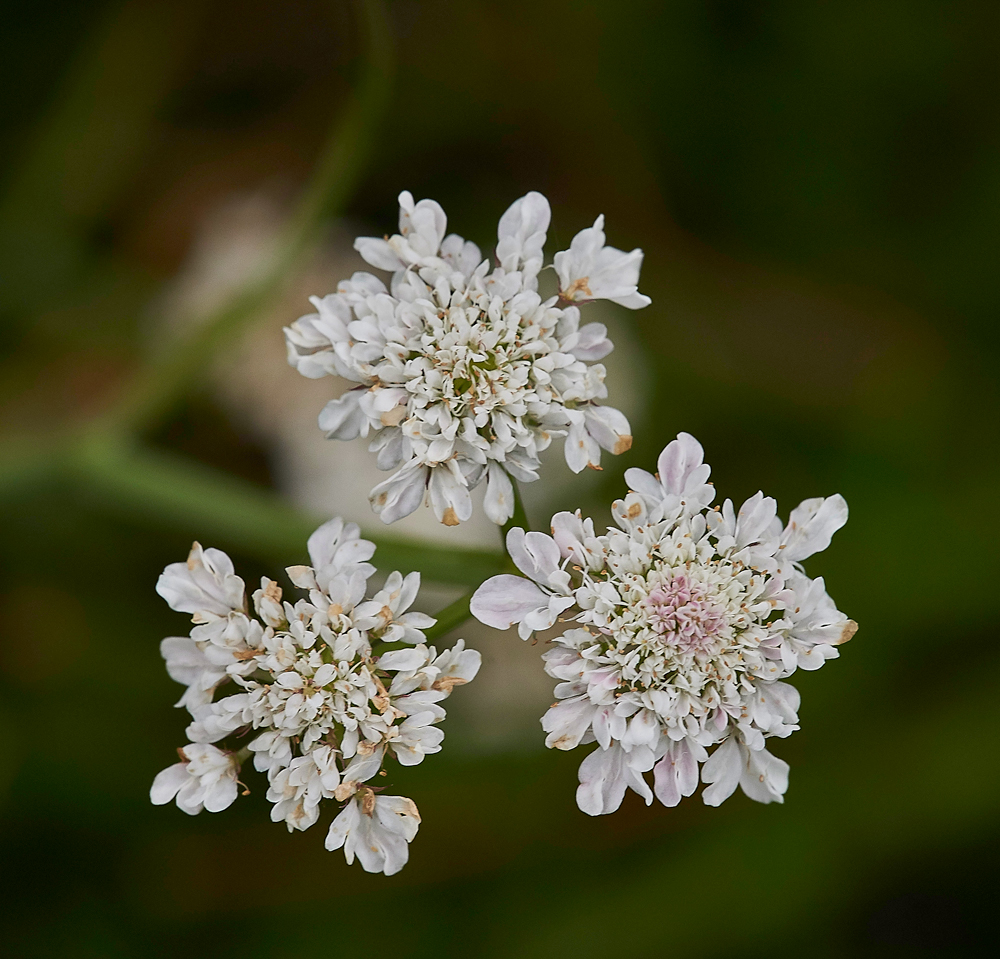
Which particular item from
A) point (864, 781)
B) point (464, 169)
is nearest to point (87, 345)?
point (464, 169)

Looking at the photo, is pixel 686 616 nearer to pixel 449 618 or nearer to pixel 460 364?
pixel 449 618

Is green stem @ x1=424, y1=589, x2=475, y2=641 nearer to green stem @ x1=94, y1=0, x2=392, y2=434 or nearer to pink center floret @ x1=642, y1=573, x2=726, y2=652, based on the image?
pink center floret @ x1=642, y1=573, x2=726, y2=652

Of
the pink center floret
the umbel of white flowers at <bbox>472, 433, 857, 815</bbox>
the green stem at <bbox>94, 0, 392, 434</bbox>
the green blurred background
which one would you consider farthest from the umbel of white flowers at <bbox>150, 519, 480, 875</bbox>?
the green blurred background

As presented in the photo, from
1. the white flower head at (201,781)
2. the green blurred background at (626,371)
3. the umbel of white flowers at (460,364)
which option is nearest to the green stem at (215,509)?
the umbel of white flowers at (460,364)

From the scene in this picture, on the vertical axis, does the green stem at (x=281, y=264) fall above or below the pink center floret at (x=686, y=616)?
above

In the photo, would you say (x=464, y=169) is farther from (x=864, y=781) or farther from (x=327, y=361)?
(x=864, y=781)

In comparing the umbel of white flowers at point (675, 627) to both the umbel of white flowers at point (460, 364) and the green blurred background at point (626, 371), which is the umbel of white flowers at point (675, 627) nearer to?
the umbel of white flowers at point (460, 364)
